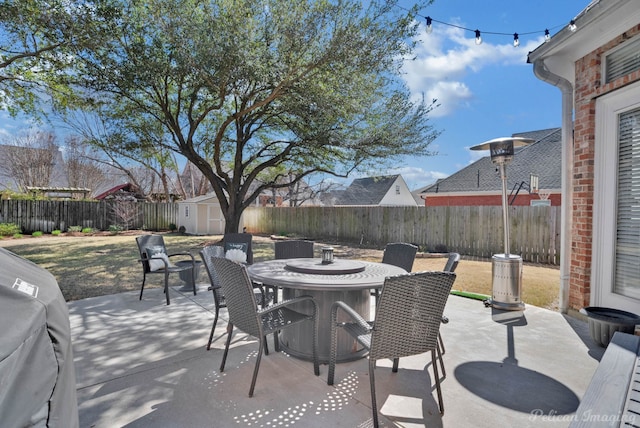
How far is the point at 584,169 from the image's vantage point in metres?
3.81

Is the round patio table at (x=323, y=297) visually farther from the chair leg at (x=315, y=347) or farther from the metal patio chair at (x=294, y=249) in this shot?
the metal patio chair at (x=294, y=249)

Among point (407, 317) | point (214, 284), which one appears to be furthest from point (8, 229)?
point (407, 317)

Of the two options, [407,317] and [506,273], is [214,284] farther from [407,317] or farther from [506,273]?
[506,273]

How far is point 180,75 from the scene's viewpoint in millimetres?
7195

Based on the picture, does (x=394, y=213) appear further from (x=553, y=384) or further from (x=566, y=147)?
(x=553, y=384)

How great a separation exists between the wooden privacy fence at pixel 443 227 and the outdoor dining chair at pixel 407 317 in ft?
25.8

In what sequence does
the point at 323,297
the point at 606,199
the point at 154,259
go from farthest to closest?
the point at 154,259 → the point at 606,199 → the point at 323,297

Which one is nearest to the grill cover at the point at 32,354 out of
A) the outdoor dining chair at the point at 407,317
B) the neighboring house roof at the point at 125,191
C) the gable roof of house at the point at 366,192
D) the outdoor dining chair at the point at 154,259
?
the outdoor dining chair at the point at 407,317

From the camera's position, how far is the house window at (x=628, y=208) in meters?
3.25

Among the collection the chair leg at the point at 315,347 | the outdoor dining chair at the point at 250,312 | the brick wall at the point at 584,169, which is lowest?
the chair leg at the point at 315,347

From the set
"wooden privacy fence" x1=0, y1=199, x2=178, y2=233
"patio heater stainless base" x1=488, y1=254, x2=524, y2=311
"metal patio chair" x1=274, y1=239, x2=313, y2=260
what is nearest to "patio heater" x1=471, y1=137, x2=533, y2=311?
"patio heater stainless base" x1=488, y1=254, x2=524, y2=311

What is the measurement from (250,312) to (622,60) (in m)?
4.29

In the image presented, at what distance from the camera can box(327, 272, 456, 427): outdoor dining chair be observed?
1.99m

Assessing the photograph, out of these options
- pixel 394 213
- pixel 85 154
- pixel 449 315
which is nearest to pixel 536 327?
pixel 449 315
